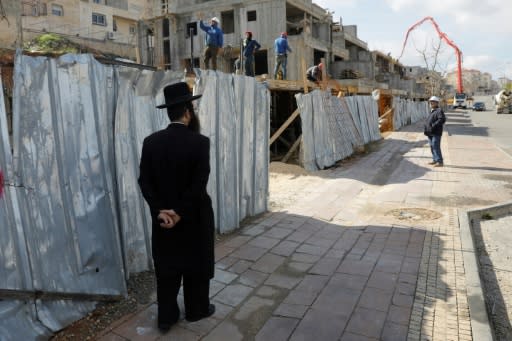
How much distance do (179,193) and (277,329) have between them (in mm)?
1328

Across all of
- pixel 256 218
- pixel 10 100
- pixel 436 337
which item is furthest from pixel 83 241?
pixel 256 218

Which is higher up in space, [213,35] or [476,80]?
[476,80]

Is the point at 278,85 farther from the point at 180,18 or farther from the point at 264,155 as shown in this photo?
the point at 180,18

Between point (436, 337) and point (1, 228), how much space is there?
3.32m

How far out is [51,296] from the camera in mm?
3178

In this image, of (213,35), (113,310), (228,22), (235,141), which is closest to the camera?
(113,310)

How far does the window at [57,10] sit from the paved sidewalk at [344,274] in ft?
118

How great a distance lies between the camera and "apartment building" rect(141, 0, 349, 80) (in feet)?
96.3

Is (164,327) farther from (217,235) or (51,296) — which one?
(217,235)

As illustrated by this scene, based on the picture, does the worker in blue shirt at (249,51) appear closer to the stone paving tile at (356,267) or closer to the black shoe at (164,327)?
the stone paving tile at (356,267)

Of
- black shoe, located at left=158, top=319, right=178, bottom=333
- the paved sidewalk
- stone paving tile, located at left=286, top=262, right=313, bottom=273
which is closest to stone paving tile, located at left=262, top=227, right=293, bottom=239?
the paved sidewalk

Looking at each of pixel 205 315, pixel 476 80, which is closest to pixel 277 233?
pixel 205 315

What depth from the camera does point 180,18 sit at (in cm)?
3300

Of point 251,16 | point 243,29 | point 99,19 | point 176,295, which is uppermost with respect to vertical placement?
point 99,19
